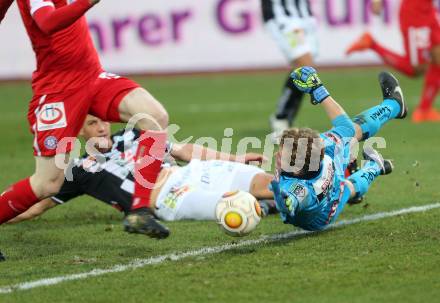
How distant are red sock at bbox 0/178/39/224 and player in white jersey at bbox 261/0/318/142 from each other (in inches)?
207

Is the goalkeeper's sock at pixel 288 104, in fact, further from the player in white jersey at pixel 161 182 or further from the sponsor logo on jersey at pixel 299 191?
the sponsor logo on jersey at pixel 299 191

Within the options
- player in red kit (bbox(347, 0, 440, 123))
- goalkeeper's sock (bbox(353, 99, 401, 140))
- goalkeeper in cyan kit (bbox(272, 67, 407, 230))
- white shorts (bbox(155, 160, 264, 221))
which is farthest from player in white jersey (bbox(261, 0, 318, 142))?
goalkeeper in cyan kit (bbox(272, 67, 407, 230))

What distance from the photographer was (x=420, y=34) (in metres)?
12.2

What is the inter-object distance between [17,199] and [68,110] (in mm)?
623

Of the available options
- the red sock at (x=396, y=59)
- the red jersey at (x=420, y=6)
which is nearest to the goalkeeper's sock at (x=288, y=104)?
the red sock at (x=396, y=59)

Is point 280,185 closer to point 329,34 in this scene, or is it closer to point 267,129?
point 267,129

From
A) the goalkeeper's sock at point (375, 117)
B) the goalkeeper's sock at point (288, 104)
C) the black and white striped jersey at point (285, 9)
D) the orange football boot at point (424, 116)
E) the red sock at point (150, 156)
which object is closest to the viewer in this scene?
the red sock at point (150, 156)

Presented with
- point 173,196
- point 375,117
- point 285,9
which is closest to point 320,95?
point 375,117

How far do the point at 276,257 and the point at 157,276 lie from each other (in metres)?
0.74

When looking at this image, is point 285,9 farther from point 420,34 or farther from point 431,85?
point 431,85

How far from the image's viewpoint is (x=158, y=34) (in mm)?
18344

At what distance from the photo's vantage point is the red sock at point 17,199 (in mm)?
6016

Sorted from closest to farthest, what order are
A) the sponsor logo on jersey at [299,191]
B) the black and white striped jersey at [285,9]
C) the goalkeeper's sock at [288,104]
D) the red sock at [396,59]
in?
the sponsor logo on jersey at [299,191], the goalkeeper's sock at [288,104], the black and white striped jersey at [285,9], the red sock at [396,59]

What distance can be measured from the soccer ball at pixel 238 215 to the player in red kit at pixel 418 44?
664 centimetres
